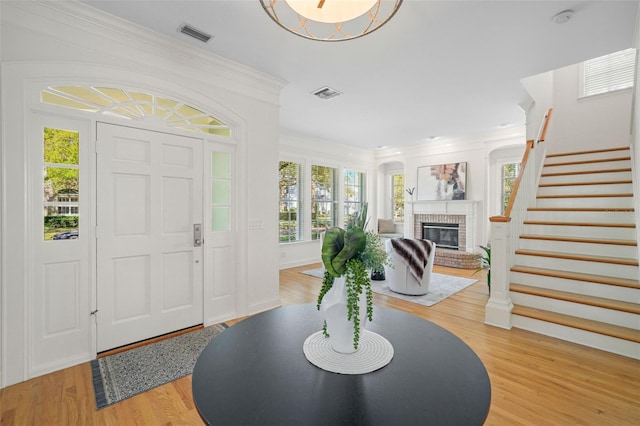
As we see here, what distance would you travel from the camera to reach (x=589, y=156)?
14.6 feet

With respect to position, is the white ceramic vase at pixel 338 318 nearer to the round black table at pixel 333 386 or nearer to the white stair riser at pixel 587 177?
the round black table at pixel 333 386

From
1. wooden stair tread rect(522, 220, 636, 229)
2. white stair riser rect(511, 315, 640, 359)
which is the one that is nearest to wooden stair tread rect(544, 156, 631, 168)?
wooden stair tread rect(522, 220, 636, 229)

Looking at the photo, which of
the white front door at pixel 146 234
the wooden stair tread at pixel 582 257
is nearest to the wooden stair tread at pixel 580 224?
the wooden stair tread at pixel 582 257

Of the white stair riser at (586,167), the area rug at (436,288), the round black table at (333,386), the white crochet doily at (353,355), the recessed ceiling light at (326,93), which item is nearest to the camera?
the round black table at (333,386)

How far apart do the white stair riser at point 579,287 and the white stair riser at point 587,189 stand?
5.12ft

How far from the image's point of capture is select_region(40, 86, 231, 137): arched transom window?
224 cm

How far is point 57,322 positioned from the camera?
7.18ft

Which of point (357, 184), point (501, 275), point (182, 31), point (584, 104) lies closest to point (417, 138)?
point (357, 184)

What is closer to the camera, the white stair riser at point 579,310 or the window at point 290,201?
the white stair riser at point 579,310

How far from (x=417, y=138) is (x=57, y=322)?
6.45 m

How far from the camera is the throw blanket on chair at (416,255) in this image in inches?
155

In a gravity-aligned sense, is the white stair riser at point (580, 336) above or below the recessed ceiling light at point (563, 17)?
below

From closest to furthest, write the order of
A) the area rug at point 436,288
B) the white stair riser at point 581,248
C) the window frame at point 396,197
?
the white stair riser at point 581,248
the area rug at point 436,288
the window frame at point 396,197

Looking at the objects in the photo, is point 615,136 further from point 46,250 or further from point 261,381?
point 46,250
